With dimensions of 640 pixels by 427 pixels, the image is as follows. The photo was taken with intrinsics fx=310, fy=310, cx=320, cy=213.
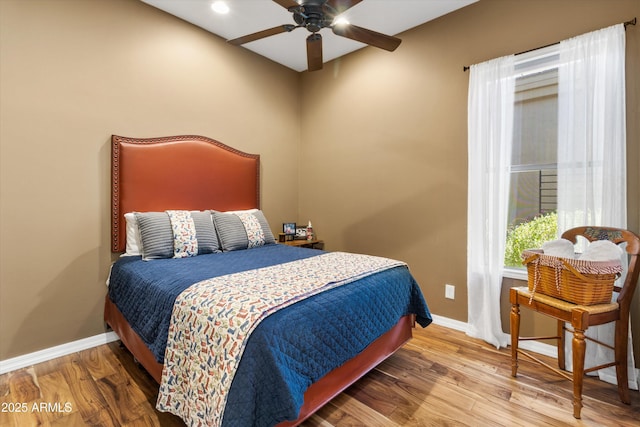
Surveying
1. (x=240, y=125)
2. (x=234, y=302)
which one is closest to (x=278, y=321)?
(x=234, y=302)

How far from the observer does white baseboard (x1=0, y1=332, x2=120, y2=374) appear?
7.09 ft

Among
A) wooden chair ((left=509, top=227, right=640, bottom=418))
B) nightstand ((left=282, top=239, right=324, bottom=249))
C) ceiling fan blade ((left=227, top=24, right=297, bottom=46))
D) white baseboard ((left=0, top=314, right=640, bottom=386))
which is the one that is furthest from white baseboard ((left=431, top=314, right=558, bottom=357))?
ceiling fan blade ((left=227, top=24, right=297, bottom=46))

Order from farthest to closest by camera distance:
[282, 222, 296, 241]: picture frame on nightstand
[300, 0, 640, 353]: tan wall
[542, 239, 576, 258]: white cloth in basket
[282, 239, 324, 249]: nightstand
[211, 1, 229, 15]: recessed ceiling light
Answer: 1. [282, 222, 296, 241]: picture frame on nightstand
2. [282, 239, 324, 249]: nightstand
3. [211, 1, 229, 15]: recessed ceiling light
4. [300, 0, 640, 353]: tan wall
5. [542, 239, 576, 258]: white cloth in basket

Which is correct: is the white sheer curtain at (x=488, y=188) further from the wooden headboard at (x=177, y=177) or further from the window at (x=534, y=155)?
the wooden headboard at (x=177, y=177)

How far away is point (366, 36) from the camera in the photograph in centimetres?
209

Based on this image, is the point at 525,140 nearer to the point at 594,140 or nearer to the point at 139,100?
the point at 594,140

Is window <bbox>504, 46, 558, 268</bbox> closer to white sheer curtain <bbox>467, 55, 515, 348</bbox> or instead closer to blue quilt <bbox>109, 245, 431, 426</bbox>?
white sheer curtain <bbox>467, 55, 515, 348</bbox>

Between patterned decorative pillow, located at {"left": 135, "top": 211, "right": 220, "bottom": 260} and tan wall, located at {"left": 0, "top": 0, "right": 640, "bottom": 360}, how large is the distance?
449 millimetres

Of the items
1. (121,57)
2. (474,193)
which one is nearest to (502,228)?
(474,193)

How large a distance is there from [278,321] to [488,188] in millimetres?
2127

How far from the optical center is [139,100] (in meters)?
2.75

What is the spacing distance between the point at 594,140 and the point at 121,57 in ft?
12.1

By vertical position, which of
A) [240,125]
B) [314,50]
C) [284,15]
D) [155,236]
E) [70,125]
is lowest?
[155,236]

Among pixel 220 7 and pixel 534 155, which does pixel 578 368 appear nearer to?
pixel 534 155
